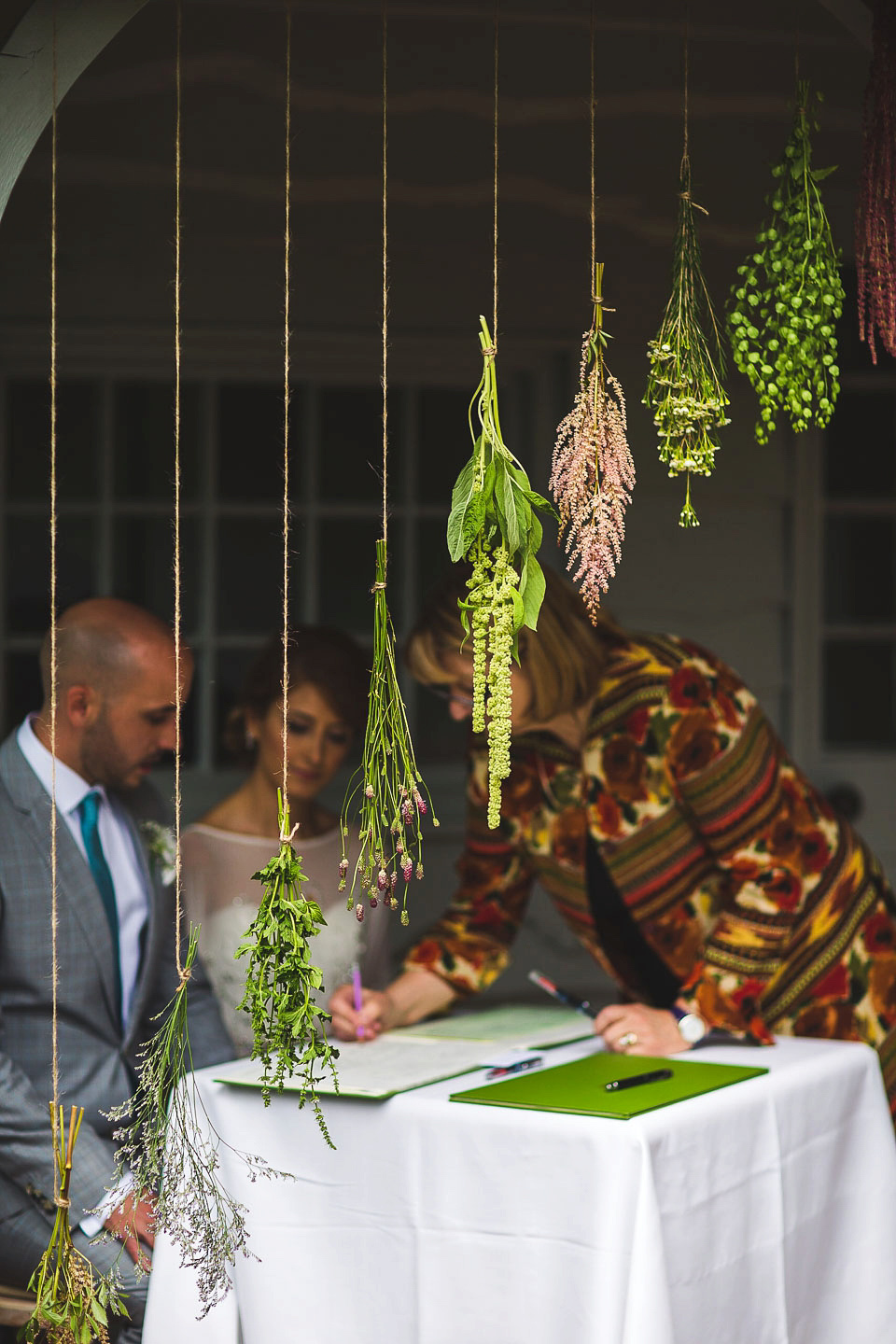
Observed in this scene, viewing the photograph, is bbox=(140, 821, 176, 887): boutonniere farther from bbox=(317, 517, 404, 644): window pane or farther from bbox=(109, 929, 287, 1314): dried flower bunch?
bbox=(317, 517, 404, 644): window pane

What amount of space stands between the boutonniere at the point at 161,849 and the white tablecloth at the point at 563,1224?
2.21 feet

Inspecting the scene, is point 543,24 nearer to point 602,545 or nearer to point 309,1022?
point 602,545

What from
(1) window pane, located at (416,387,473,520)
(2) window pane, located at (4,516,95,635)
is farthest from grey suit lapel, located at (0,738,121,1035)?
(1) window pane, located at (416,387,473,520)

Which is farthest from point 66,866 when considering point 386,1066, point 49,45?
point 49,45

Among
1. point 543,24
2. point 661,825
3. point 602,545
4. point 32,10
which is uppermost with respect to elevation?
point 543,24

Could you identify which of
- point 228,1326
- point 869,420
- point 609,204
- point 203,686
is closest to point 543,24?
point 609,204

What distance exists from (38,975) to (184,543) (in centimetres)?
190

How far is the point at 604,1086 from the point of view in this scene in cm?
276

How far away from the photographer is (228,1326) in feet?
9.08

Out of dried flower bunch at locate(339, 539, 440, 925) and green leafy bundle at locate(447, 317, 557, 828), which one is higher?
green leafy bundle at locate(447, 317, 557, 828)

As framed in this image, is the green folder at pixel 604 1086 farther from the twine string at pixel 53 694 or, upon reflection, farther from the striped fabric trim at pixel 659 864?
the twine string at pixel 53 694

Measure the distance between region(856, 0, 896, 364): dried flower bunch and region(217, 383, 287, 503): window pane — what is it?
2.25 m

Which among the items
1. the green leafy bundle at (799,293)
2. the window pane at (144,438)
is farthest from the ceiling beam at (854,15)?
the window pane at (144,438)

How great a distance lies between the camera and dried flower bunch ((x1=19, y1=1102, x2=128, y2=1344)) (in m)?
2.57
